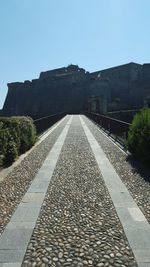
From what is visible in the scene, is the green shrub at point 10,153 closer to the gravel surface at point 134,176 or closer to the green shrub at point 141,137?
the gravel surface at point 134,176

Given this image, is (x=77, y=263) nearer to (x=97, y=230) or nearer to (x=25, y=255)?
(x=25, y=255)

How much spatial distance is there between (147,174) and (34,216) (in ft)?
13.3

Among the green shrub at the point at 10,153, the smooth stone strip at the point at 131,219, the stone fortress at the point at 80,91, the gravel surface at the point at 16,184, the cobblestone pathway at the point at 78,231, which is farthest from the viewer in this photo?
the stone fortress at the point at 80,91

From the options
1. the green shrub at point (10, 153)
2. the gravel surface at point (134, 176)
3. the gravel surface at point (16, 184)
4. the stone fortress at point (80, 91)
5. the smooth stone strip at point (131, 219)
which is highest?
the stone fortress at point (80, 91)

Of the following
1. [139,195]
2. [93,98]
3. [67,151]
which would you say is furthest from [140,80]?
[139,195]

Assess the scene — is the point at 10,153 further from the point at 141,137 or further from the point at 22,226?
the point at 22,226

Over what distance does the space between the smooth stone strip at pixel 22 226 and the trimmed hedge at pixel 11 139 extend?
2072 mm

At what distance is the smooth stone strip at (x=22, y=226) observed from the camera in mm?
3980

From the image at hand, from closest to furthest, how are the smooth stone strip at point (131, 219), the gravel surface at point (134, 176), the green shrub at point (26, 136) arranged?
1. the smooth stone strip at point (131, 219)
2. the gravel surface at point (134, 176)
3. the green shrub at point (26, 136)

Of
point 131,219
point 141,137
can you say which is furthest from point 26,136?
point 131,219

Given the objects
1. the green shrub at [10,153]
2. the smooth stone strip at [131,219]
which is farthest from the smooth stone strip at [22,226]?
the green shrub at [10,153]

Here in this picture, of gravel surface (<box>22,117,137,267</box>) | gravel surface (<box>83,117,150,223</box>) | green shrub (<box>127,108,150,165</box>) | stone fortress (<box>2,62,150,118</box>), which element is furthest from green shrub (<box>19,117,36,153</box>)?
stone fortress (<box>2,62,150,118</box>)

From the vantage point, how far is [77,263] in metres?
3.82

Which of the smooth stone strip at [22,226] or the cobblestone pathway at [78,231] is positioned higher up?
the smooth stone strip at [22,226]
